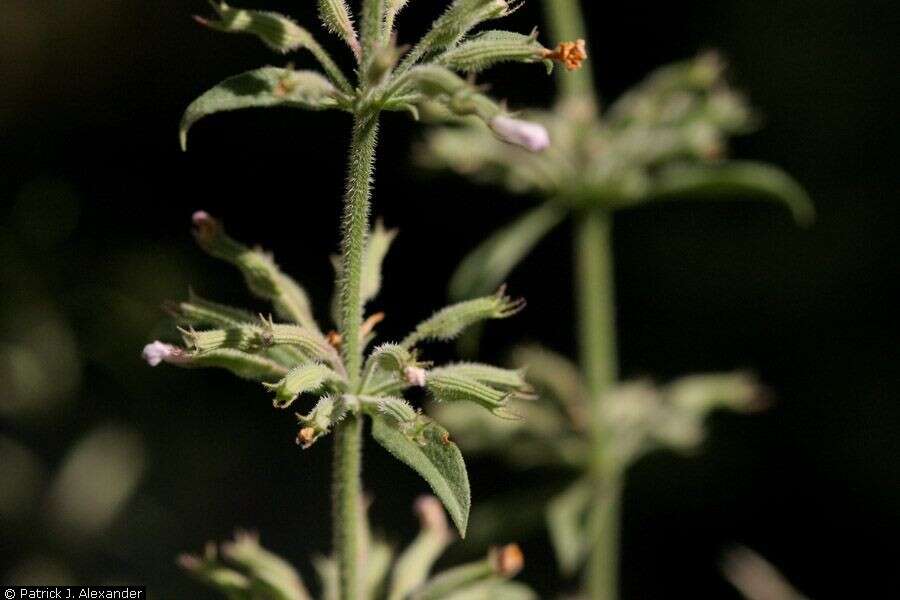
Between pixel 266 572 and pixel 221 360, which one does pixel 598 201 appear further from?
pixel 221 360

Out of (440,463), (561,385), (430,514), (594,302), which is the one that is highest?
(594,302)

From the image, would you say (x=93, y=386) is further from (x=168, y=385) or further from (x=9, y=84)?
(x=9, y=84)

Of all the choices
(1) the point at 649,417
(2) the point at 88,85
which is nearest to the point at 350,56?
(2) the point at 88,85

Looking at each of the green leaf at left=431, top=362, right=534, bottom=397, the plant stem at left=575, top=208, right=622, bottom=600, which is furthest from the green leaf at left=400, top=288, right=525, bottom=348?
the plant stem at left=575, top=208, right=622, bottom=600

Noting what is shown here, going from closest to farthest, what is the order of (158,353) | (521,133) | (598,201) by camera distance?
(521,133), (158,353), (598,201)

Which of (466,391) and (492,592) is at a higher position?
(466,391)

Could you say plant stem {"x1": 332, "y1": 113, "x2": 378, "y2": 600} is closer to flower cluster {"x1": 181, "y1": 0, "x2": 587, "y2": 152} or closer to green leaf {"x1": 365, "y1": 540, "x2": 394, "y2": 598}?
flower cluster {"x1": 181, "y1": 0, "x2": 587, "y2": 152}

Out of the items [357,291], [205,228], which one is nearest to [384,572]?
[357,291]
